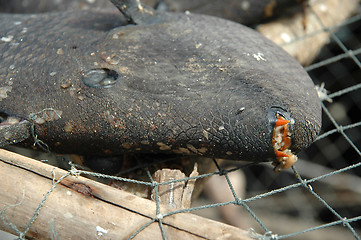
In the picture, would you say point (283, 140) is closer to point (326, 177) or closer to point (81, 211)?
point (81, 211)

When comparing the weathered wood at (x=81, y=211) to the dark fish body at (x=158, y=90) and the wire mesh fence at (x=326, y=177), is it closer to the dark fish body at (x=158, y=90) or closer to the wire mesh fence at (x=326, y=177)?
the dark fish body at (x=158, y=90)

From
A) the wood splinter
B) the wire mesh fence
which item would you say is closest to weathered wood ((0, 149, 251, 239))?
the wood splinter

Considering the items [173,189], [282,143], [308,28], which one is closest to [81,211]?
[173,189]

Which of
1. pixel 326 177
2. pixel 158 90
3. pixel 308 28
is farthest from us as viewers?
pixel 326 177

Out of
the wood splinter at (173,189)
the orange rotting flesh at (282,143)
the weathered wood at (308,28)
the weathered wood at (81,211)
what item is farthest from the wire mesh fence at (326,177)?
the weathered wood at (81,211)

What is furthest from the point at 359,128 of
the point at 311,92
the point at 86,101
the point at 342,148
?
the point at 86,101

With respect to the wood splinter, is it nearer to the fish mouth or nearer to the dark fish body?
the dark fish body
